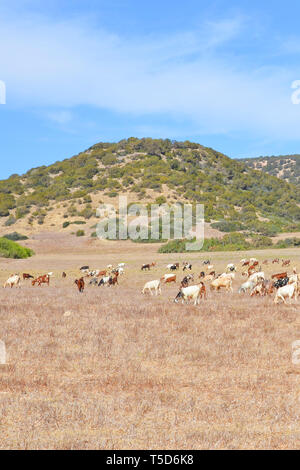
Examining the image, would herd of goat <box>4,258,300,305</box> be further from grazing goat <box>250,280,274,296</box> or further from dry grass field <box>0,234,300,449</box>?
dry grass field <box>0,234,300,449</box>

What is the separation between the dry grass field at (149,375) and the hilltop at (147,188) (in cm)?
6038

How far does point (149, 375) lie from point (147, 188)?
292 ft

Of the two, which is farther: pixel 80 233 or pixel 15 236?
pixel 80 233

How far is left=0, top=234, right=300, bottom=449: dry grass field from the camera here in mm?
6871

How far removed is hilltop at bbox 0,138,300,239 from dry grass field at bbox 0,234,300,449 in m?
60.4

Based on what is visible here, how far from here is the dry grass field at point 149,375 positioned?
6871mm

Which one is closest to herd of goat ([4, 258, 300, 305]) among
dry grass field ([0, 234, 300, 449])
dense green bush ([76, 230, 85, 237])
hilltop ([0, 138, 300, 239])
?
dry grass field ([0, 234, 300, 449])

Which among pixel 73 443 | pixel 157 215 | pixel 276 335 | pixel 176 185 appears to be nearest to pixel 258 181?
pixel 176 185

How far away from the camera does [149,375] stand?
32.3 feet

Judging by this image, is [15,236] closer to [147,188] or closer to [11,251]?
[11,251]

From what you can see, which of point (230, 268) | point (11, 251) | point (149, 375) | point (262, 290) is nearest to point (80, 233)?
point (11, 251)

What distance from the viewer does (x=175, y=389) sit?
9094 mm

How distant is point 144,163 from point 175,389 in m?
107
